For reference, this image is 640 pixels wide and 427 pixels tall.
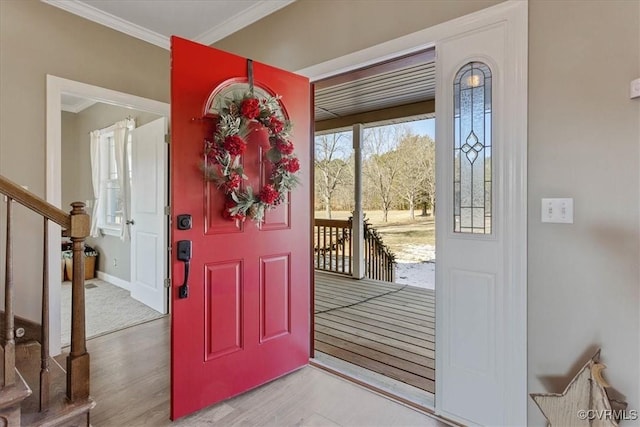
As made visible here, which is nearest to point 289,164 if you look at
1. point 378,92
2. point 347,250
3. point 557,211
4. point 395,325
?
point 557,211

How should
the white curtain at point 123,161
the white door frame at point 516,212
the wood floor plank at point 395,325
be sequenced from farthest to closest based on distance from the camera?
1. the white curtain at point 123,161
2. the wood floor plank at point 395,325
3. the white door frame at point 516,212

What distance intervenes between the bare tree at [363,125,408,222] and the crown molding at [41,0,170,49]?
11.6ft

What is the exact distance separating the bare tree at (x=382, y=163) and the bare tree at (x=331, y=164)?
34 centimetres

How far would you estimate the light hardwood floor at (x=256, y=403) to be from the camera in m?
1.83

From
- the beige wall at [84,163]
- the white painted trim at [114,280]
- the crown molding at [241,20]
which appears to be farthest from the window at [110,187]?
the crown molding at [241,20]

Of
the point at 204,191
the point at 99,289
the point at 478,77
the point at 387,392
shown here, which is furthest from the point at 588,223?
the point at 99,289

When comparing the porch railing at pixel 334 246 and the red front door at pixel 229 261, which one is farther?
the porch railing at pixel 334 246

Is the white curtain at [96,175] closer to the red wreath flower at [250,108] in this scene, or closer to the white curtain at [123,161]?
the white curtain at [123,161]

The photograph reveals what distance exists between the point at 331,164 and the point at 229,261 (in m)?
4.27

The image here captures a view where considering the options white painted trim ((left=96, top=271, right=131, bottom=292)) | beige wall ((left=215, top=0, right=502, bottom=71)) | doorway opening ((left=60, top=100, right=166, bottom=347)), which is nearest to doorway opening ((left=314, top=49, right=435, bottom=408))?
beige wall ((left=215, top=0, right=502, bottom=71))

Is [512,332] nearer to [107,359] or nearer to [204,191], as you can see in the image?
[204,191]

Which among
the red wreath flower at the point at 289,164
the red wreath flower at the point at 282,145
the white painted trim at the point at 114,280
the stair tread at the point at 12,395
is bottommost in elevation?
the white painted trim at the point at 114,280

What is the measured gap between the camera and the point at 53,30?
2.53 m

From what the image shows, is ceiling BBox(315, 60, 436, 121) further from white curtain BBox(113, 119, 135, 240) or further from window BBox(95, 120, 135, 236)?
window BBox(95, 120, 135, 236)
